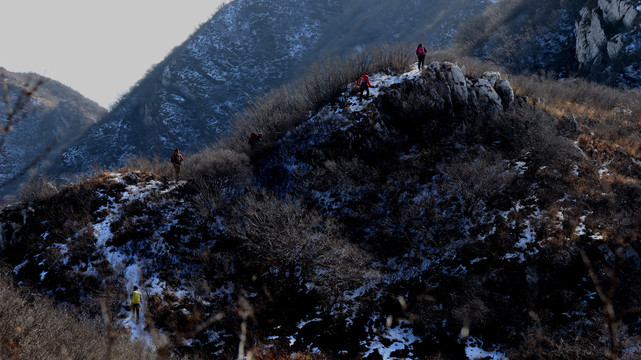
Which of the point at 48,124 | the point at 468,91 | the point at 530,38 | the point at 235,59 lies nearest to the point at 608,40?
the point at 530,38

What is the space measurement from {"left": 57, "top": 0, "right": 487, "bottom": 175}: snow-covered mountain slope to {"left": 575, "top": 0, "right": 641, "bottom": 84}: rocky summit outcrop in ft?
112

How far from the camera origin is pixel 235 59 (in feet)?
275

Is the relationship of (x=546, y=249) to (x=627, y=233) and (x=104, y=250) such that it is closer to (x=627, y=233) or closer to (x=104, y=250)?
(x=627, y=233)

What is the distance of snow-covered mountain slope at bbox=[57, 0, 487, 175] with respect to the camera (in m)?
69.9

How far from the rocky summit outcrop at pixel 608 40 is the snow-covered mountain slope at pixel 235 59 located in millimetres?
34077

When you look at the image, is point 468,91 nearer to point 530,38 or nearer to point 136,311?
point 136,311

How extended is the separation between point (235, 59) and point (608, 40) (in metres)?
71.1

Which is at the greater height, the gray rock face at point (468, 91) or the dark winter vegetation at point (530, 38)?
the gray rock face at point (468, 91)

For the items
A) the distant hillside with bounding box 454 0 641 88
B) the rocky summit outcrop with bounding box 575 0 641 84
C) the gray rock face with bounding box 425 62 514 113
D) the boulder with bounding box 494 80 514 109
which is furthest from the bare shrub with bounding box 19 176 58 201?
the rocky summit outcrop with bounding box 575 0 641 84

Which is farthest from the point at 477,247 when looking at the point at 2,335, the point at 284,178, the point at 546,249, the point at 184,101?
the point at 184,101

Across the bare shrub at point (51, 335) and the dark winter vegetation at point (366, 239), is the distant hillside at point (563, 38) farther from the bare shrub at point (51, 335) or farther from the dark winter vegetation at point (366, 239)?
the bare shrub at point (51, 335)

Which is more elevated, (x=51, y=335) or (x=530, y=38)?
(x=51, y=335)

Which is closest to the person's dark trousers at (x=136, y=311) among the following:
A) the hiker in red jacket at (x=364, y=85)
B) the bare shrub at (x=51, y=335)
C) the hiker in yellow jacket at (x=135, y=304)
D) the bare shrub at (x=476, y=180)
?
the hiker in yellow jacket at (x=135, y=304)

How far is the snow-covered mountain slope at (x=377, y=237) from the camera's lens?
1541cm
